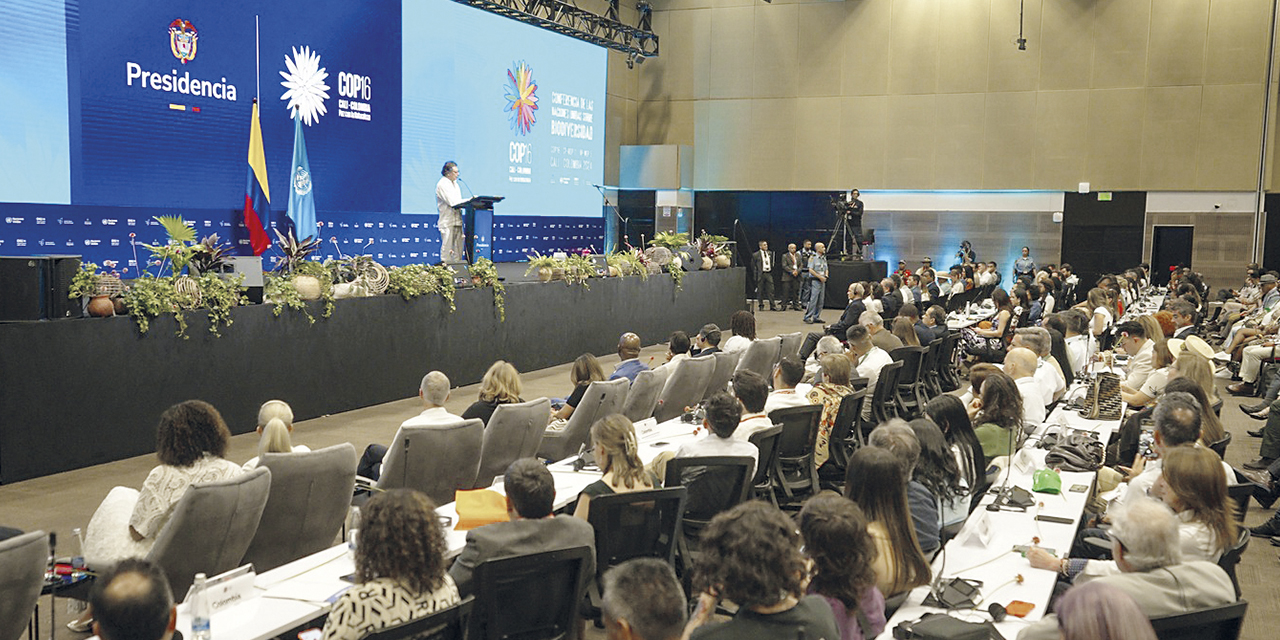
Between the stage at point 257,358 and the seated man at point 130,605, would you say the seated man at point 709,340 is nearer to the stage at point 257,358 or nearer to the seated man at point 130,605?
the stage at point 257,358

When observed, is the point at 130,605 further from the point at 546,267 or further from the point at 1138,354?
the point at 546,267

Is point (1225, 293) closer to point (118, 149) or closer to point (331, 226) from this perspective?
point (331, 226)

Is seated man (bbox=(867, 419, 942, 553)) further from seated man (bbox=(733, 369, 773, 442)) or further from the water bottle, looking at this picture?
the water bottle

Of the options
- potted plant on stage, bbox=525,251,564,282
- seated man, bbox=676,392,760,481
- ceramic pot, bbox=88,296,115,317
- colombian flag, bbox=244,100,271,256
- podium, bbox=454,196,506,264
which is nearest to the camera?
seated man, bbox=676,392,760,481

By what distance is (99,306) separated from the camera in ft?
23.7

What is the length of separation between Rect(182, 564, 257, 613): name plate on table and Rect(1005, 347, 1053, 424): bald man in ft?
14.9

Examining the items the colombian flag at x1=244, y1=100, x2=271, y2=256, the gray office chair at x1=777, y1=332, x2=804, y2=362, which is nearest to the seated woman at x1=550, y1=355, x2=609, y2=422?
the gray office chair at x1=777, y1=332, x2=804, y2=362

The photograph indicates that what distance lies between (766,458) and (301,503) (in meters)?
2.31

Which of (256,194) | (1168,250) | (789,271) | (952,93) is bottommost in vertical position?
(789,271)

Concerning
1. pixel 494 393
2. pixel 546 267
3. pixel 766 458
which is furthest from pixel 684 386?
pixel 546 267

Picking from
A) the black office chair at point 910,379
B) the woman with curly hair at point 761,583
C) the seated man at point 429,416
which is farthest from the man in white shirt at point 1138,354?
the woman with curly hair at point 761,583

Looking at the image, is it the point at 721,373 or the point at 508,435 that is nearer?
the point at 508,435

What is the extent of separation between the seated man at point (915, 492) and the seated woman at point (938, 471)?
15cm

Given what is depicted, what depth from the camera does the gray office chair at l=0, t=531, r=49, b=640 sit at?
302cm
